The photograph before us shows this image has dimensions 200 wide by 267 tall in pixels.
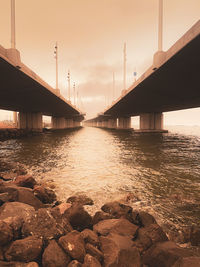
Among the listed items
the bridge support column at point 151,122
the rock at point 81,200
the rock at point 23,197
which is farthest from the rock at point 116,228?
the bridge support column at point 151,122

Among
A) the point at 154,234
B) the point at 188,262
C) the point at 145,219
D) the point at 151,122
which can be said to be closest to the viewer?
the point at 188,262

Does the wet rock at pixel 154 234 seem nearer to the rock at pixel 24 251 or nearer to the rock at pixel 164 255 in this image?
the rock at pixel 164 255

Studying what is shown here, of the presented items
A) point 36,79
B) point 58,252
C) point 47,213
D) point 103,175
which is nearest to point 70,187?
point 103,175

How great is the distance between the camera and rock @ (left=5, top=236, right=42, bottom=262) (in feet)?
9.65

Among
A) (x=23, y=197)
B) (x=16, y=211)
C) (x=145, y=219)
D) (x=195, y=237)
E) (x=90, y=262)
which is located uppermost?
(x=16, y=211)

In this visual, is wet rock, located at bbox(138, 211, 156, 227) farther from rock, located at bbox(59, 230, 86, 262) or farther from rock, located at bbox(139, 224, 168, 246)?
rock, located at bbox(59, 230, 86, 262)

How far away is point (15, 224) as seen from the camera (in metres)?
3.54

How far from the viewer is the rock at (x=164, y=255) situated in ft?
9.98

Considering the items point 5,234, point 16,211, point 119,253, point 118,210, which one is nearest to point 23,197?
point 16,211

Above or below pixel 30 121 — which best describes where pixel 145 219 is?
below

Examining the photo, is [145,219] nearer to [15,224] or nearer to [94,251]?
[94,251]

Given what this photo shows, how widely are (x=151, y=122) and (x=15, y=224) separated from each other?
57105 mm

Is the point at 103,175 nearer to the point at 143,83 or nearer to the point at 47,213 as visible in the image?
the point at 47,213

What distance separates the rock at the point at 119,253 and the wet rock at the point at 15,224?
1820 millimetres
